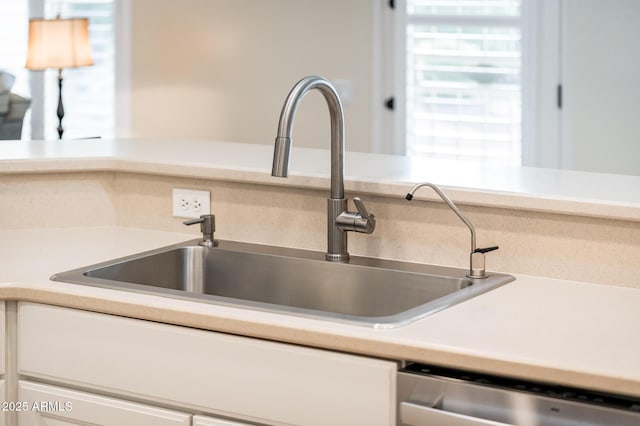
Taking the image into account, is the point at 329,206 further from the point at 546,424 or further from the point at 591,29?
the point at 591,29

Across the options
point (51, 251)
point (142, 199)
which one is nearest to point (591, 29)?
point (142, 199)

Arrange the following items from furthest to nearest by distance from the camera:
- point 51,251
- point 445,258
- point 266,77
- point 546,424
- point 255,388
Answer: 1. point 266,77
2. point 51,251
3. point 445,258
4. point 255,388
5. point 546,424

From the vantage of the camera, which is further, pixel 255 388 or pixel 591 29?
pixel 591 29

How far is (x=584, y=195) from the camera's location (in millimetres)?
2012

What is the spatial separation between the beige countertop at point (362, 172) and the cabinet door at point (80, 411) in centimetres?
66

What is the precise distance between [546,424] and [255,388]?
52 centimetres

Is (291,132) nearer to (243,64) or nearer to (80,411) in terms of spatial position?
(80,411)

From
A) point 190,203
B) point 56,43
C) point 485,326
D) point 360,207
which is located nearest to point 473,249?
point 360,207

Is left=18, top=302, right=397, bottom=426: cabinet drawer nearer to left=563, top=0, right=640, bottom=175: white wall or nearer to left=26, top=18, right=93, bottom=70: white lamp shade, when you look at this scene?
left=563, top=0, right=640, bottom=175: white wall

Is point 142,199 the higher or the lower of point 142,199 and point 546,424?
the higher

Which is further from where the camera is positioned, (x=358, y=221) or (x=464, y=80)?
(x=464, y=80)

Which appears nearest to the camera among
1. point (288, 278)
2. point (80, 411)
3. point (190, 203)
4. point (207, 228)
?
point (80, 411)

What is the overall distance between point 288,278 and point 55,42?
3.82 metres

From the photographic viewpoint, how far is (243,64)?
5.86 meters
